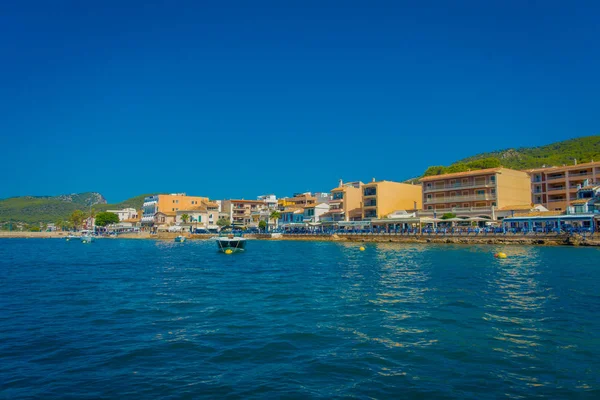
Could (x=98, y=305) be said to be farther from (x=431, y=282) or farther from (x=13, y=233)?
(x=13, y=233)

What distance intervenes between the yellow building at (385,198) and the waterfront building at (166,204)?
58.1 metres

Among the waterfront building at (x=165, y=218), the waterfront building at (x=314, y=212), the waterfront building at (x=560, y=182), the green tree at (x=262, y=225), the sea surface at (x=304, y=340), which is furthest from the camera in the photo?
the waterfront building at (x=165, y=218)

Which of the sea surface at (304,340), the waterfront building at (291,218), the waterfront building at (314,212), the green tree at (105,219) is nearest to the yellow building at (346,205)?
the waterfront building at (314,212)

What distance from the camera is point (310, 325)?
12.5m

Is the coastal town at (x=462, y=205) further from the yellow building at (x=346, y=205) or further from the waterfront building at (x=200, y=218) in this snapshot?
the waterfront building at (x=200, y=218)

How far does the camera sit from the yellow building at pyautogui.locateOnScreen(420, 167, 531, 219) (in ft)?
210

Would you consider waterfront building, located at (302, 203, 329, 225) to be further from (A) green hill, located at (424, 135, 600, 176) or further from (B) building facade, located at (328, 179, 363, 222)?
(A) green hill, located at (424, 135, 600, 176)

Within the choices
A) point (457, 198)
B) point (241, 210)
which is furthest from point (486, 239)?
point (241, 210)

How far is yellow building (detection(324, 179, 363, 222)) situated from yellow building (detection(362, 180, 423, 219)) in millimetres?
3613

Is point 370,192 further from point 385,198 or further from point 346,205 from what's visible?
point 346,205

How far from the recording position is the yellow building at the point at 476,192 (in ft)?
210

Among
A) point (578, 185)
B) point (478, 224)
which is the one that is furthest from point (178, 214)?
point (578, 185)

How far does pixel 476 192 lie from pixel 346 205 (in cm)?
2521

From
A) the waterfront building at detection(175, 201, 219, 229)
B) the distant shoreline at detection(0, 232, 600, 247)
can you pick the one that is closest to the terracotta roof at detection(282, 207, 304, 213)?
the distant shoreline at detection(0, 232, 600, 247)
